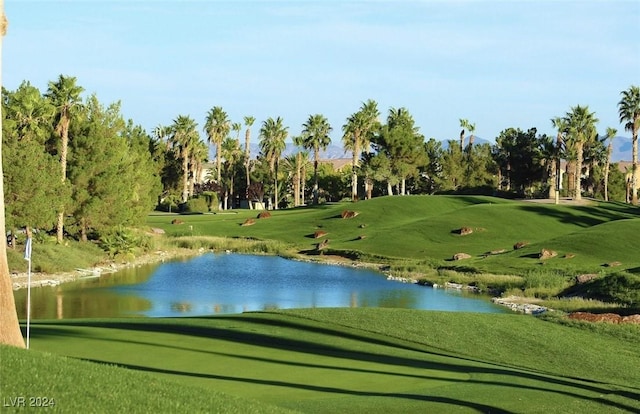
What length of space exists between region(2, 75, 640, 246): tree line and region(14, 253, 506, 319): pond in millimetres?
7878

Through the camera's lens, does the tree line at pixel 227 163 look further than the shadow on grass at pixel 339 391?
Yes

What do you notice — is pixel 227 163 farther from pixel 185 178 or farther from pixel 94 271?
pixel 94 271

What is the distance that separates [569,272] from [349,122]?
82.1m

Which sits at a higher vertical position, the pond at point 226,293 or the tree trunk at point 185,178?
the tree trunk at point 185,178

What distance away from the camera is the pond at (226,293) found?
160 feet

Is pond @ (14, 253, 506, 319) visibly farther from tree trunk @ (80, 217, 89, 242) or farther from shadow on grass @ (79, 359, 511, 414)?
shadow on grass @ (79, 359, 511, 414)

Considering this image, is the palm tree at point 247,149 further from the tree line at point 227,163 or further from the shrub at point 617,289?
the shrub at point 617,289

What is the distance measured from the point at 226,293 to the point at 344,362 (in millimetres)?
35599

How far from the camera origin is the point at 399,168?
13250cm

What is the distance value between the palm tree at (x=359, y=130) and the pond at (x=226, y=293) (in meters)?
61.9

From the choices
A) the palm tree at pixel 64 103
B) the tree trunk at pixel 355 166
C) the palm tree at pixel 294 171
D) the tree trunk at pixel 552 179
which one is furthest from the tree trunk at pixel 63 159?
the palm tree at pixel 294 171

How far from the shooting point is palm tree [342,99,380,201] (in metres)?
139

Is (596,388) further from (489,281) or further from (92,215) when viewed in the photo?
(92,215)

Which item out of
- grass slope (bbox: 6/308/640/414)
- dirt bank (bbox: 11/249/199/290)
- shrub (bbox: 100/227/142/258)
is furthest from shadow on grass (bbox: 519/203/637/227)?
grass slope (bbox: 6/308/640/414)
